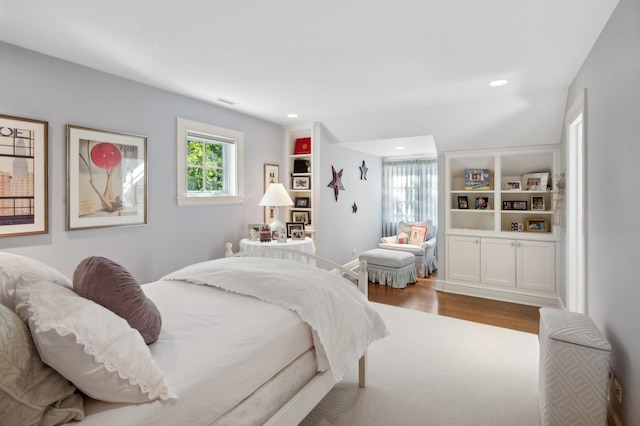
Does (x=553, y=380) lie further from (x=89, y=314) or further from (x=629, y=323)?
(x=89, y=314)

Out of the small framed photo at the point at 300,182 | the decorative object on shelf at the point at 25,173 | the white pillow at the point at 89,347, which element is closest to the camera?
the white pillow at the point at 89,347

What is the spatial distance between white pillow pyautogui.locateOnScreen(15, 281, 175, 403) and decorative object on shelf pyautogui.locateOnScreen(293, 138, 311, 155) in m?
4.20

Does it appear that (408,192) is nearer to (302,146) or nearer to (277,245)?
(302,146)

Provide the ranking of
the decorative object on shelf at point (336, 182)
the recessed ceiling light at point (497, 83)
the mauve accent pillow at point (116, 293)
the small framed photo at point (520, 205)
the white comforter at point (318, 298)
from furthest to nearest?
the decorative object on shelf at point (336, 182) → the small framed photo at point (520, 205) → the recessed ceiling light at point (497, 83) → the white comforter at point (318, 298) → the mauve accent pillow at point (116, 293)

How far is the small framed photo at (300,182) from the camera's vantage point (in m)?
5.11

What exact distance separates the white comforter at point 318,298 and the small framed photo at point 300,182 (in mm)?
2870

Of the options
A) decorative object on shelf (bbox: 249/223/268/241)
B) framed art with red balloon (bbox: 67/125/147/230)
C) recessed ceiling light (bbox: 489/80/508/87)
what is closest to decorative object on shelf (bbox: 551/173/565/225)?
recessed ceiling light (bbox: 489/80/508/87)

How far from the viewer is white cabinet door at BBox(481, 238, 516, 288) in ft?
14.5

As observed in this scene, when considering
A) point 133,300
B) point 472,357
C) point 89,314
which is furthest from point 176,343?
point 472,357

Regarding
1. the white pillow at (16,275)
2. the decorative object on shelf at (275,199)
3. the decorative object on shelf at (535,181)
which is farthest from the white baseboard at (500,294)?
the white pillow at (16,275)

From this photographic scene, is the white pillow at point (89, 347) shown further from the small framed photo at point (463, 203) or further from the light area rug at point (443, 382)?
the small framed photo at point (463, 203)

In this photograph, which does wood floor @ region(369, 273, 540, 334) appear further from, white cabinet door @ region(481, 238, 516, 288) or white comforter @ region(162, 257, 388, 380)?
white comforter @ region(162, 257, 388, 380)

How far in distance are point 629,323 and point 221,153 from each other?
4.04 meters

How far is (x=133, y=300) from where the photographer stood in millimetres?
1339
